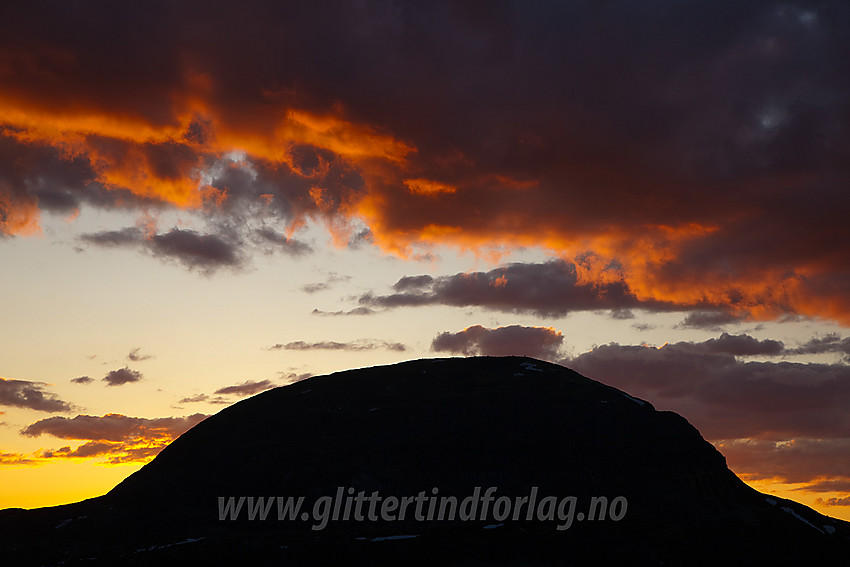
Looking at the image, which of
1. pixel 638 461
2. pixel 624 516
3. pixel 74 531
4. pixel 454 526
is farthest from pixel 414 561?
pixel 74 531

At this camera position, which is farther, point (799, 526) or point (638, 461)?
point (638, 461)

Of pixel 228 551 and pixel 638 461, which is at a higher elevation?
pixel 638 461

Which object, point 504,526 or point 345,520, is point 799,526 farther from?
point 345,520

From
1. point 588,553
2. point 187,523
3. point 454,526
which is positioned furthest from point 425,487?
point 187,523

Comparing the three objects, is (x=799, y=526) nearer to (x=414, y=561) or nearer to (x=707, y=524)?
(x=707, y=524)

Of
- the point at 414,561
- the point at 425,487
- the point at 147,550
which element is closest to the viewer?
the point at 414,561

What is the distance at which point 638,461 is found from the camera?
198750mm

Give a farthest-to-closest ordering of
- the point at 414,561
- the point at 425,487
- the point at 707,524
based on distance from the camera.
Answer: the point at 425,487 → the point at 707,524 → the point at 414,561

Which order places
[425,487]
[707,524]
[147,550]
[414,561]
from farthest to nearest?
[425,487]
[707,524]
[147,550]
[414,561]

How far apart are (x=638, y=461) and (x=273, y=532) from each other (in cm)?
9612

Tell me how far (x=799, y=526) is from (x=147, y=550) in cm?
15737

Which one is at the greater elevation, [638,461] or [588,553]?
[638,461]

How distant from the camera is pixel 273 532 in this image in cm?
18212

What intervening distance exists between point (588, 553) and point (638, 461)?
42.9 m
